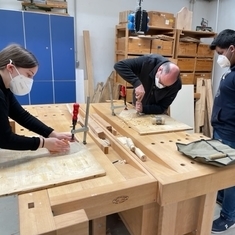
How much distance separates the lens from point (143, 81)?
2039 mm

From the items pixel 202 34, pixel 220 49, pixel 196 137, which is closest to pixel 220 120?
pixel 196 137

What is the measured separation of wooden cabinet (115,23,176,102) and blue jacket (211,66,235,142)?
182 centimetres

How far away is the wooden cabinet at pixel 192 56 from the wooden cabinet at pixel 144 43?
15cm

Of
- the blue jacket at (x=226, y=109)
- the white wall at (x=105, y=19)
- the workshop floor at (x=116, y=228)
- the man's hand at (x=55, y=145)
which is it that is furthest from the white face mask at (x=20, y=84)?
the white wall at (x=105, y=19)

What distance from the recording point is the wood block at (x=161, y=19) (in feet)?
10.9

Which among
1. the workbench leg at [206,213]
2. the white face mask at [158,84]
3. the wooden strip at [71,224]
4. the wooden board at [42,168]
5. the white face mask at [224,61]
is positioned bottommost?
the workbench leg at [206,213]

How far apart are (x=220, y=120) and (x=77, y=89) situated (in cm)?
251

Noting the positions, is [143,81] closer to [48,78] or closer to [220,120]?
[220,120]

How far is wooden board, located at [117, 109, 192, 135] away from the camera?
145cm

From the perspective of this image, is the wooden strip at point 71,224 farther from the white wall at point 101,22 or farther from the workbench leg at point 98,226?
the white wall at point 101,22

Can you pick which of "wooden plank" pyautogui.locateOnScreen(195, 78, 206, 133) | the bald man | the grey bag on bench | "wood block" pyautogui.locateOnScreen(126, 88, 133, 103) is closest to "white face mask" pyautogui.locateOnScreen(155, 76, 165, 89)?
the bald man

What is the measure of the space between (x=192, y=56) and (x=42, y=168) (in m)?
3.44

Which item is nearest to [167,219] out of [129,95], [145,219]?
[145,219]

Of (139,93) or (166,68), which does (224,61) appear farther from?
(139,93)
